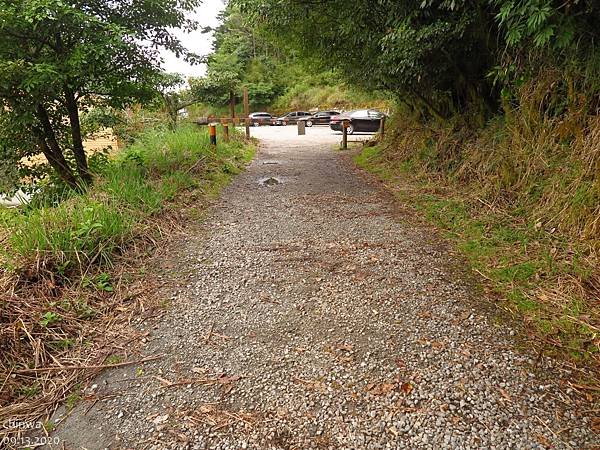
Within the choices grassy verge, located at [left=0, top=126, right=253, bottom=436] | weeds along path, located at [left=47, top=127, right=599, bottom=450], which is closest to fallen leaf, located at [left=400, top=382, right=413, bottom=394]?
weeds along path, located at [left=47, top=127, right=599, bottom=450]

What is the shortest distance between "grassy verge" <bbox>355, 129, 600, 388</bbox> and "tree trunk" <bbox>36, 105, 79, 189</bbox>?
15.7ft

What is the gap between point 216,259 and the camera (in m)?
3.43

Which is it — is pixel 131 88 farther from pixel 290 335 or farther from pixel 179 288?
pixel 290 335

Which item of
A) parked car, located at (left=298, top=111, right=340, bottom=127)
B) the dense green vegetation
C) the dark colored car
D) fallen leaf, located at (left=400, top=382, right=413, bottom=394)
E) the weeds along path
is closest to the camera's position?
the weeds along path

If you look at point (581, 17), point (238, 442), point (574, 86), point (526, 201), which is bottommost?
point (238, 442)

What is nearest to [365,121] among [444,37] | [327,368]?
[444,37]

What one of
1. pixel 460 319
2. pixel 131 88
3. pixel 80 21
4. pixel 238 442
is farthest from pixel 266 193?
pixel 238 442

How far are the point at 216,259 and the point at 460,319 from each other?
7.02 feet

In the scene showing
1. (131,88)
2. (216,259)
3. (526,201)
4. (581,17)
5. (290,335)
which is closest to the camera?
(290,335)

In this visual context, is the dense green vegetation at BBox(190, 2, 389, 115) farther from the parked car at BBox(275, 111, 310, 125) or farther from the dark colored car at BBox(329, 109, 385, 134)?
the dark colored car at BBox(329, 109, 385, 134)

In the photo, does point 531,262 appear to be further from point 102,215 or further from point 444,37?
point 102,215

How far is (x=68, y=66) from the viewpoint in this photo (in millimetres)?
4137

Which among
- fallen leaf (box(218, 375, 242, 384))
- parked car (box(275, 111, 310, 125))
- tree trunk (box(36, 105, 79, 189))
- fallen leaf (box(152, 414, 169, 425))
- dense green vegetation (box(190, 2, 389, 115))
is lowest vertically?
fallen leaf (box(152, 414, 169, 425))

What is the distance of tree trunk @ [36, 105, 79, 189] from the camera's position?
15.8 ft
